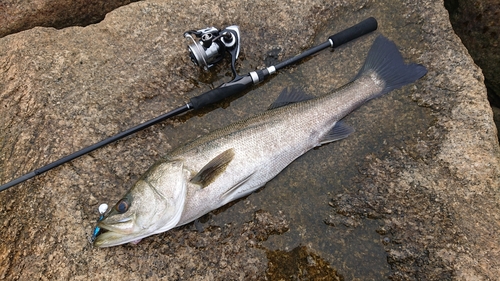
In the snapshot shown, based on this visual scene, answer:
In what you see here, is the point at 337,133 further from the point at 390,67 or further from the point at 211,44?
the point at 211,44

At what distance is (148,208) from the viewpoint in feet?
9.46

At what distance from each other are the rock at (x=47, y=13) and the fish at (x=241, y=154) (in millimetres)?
2756

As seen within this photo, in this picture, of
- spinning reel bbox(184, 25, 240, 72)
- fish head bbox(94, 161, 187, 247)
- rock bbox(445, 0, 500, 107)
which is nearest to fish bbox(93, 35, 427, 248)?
fish head bbox(94, 161, 187, 247)

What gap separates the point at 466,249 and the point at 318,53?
2.49m

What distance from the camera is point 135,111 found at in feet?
11.8

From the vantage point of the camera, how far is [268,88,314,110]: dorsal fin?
3.55m

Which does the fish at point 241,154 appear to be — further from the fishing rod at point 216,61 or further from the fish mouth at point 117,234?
the fishing rod at point 216,61

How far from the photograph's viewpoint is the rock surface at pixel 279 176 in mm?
2994

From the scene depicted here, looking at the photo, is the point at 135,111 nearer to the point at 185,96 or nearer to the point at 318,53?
the point at 185,96

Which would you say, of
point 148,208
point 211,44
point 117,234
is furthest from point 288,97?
point 117,234

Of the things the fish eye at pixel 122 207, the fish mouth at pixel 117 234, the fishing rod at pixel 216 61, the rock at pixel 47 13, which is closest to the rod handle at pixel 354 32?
the fishing rod at pixel 216 61

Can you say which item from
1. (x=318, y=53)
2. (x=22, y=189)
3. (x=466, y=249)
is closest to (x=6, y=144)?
(x=22, y=189)

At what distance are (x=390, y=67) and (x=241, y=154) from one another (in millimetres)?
1886

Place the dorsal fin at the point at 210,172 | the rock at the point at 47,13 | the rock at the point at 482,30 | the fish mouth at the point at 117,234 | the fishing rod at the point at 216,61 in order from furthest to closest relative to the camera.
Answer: the rock at the point at 47,13
the rock at the point at 482,30
the fishing rod at the point at 216,61
the dorsal fin at the point at 210,172
the fish mouth at the point at 117,234
